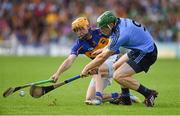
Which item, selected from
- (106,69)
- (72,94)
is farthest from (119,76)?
(72,94)

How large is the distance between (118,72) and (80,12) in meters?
22.5

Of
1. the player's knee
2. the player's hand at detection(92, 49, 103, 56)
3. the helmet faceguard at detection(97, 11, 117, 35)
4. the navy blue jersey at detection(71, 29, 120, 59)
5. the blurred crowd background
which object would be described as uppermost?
the blurred crowd background

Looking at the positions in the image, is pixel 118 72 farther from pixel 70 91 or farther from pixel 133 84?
pixel 70 91

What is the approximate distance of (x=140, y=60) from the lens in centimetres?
1377

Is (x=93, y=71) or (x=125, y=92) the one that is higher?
(x=93, y=71)

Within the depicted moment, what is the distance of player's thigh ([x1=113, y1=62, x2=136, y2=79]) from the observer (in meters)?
13.6

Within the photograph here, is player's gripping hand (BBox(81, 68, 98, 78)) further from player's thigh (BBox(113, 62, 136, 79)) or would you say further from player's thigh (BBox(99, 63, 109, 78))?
player's thigh (BBox(113, 62, 136, 79))

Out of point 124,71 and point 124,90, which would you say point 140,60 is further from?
point 124,90

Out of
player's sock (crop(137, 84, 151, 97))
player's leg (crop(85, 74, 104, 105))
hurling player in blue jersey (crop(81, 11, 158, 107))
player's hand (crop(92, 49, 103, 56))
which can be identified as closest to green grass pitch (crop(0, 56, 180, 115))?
player's leg (crop(85, 74, 104, 105))

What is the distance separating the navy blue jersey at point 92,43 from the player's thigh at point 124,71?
0.63 metres

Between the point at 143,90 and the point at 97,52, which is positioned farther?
the point at 97,52

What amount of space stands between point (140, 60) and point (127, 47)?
0.42 meters

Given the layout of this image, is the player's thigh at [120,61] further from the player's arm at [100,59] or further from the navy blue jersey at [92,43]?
the player's arm at [100,59]

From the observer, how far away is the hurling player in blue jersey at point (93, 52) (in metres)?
14.0
